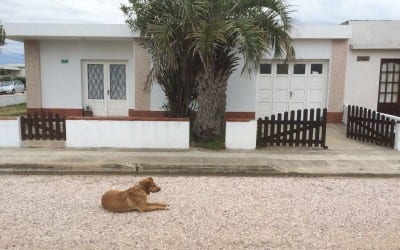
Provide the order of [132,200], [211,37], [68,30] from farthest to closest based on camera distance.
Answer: [68,30]
[211,37]
[132,200]

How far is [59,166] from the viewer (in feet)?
24.2

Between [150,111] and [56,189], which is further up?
[150,111]

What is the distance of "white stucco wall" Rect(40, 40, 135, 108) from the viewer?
1309cm

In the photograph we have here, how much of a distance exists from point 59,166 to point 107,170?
97 cm

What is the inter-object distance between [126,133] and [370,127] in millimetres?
6490

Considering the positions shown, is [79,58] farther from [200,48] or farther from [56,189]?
[56,189]

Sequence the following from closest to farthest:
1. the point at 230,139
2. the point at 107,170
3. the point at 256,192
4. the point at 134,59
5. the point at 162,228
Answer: the point at 162,228 < the point at 256,192 < the point at 107,170 < the point at 230,139 < the point at 134,59

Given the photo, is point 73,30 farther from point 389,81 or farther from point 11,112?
point 389,81

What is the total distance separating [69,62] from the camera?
13.2 m

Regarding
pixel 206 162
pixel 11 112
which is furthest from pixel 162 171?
pixel 11 112

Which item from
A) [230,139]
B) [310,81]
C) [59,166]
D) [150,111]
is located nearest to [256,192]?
[230,139]

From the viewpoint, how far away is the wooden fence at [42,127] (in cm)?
902

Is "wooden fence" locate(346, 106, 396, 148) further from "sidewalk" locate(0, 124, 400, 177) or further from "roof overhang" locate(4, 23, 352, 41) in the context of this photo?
"roof overhang" locate(4, 23, 352, 41)

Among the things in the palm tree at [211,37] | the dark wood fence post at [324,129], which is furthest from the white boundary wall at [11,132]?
the dark wood fence post at [324,129]
